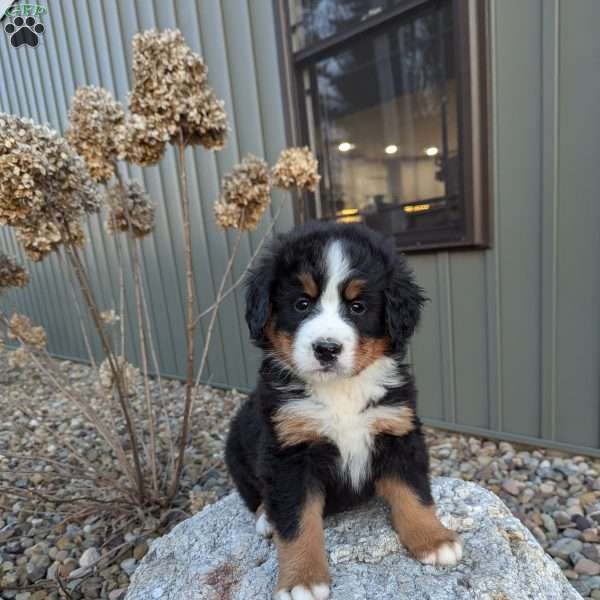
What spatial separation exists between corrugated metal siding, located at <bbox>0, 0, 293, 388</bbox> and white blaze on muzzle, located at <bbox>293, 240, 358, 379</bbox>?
9.44ft

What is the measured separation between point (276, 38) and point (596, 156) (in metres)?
2.78

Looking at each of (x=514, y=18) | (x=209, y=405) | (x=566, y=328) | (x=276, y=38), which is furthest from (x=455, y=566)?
(x=276, y=38)

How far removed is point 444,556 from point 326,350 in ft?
2.84

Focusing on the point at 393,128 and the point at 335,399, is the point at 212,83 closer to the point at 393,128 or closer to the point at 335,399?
the point at 393,128

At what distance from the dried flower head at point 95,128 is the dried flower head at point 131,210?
36 centimetres

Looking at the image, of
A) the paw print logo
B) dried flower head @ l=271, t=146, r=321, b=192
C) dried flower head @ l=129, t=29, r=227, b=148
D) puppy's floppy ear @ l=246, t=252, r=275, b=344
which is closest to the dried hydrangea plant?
dried flower head @ l=271, t=146, r=321, b=192

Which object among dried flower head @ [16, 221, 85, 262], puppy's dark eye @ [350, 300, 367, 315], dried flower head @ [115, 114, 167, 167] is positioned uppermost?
dried flower head @ [115, 114, 167, 167]

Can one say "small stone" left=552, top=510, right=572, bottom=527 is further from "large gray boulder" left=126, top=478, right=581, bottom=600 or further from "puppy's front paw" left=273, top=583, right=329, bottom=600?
"puppy's front paw" left=273, top=583, right=329, bottom=600

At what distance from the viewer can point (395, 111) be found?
3.84m

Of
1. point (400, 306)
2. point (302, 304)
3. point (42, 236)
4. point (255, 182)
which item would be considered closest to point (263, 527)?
point (302, 304)

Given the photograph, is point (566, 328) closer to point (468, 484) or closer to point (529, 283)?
point (529, 283)

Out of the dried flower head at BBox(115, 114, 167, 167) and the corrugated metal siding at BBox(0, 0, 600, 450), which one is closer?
the dried flower head at BBox(115, 114, 167, 167)

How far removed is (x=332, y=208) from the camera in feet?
14.3

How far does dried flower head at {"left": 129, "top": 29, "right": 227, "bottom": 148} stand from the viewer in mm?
2023
